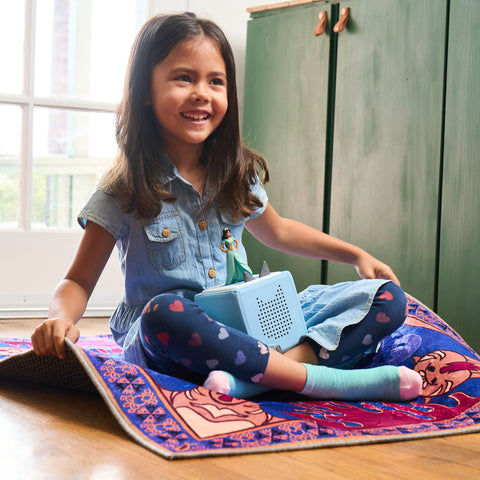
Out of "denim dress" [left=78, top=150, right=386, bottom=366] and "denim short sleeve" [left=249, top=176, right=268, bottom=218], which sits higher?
"denim short sleeve" [left=249, top=176, right=268, bottom=218]

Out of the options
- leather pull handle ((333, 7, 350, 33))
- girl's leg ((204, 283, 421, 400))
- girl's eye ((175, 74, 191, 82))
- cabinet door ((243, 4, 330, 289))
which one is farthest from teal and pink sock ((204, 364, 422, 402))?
leather pull handle ((333, 7, 350, 33))

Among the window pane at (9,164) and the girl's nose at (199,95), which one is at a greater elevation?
the girl's nose at (199,95)

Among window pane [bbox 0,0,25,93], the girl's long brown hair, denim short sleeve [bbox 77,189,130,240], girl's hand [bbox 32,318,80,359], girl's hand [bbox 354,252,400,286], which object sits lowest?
girl's hand [bbox 32,318,80,359]

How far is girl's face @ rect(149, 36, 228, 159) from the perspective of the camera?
45.4 inches

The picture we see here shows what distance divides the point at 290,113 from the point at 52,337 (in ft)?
4.23

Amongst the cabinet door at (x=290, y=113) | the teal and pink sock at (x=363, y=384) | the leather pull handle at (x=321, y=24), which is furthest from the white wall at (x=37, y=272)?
the teal and pink sock at (x=363, y=384)

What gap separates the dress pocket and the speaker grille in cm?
19

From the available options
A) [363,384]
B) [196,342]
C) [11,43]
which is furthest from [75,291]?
[11,43]

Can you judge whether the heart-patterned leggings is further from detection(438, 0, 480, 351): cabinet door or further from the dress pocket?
detection(438, 0, 480, 351): cabinet door

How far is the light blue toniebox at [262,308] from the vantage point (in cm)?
103

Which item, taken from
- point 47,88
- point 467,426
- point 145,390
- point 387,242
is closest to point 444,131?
point 387,242

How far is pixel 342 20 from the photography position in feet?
6.13

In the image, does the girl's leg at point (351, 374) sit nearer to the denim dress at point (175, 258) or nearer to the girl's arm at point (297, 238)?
the denim dress at point (175, 258)

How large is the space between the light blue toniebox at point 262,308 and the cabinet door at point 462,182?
2.08ft
